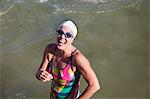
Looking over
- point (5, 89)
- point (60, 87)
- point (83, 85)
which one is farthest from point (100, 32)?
point (60, 87)

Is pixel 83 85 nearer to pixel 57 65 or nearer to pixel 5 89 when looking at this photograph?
pixel 5 89

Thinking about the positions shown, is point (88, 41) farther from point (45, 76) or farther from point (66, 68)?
point (45, 76)

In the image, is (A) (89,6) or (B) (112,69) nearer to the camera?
(B) (112,69)

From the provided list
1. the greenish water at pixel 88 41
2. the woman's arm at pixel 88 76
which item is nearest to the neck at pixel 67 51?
the woman's arm at pixel 88 76

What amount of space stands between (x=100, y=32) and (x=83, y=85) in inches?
85.0

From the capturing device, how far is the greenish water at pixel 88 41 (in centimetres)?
623

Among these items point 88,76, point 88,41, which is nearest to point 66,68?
point 88,76

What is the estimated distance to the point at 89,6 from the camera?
30.7 feet

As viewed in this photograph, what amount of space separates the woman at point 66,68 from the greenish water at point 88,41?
278 cm

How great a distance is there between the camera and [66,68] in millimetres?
3137

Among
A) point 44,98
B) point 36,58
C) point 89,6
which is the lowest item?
point 44,98

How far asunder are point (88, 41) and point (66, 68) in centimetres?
439

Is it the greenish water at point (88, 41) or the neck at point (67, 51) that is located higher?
the neck at point (67, 51)

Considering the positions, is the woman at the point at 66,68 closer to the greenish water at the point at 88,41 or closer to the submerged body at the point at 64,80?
the submerged body at the point at 64,80
